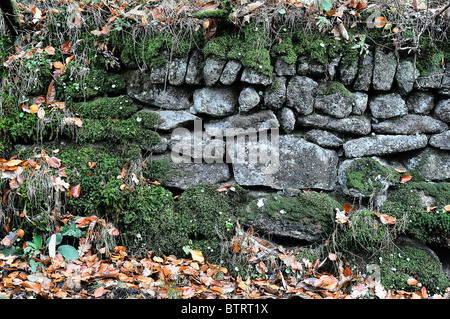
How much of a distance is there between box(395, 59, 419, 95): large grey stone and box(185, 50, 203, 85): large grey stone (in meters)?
2.13

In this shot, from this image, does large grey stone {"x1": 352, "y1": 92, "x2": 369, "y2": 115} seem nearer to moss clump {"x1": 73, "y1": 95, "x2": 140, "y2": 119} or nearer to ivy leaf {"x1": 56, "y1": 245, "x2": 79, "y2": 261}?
moss clump {"x1": 73, "y1": 95, "x2": 140, "y2": 119}

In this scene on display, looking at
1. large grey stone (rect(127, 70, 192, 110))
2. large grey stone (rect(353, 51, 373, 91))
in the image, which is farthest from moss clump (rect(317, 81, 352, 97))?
large grey stone (rect(127, 70, 192, 110))

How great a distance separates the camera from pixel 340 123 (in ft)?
12.0

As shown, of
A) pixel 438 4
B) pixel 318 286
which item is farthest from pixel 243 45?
pixel 318 286

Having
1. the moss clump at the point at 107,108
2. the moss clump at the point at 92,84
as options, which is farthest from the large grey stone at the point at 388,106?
the moss clump at the point at 92,84

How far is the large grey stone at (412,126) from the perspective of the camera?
3.65 m

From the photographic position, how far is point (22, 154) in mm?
3387

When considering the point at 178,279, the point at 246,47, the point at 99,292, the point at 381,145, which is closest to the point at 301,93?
the point at 246,47

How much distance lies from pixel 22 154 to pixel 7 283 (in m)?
1.35

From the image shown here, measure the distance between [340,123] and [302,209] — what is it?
41.3 inches

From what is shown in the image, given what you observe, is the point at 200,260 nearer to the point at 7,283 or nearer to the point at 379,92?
the point at 7,283

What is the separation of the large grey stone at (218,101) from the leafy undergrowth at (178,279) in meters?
1.34

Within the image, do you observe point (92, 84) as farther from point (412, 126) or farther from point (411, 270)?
point (411, 270)

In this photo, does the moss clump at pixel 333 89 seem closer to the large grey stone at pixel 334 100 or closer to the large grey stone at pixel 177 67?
the large grey stone at pixel 334 100
